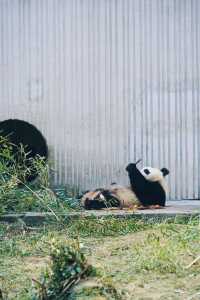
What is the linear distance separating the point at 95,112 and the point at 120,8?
145 cm

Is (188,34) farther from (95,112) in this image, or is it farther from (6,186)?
(6,186)

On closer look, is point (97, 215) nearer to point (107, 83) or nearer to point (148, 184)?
point (148, 184)

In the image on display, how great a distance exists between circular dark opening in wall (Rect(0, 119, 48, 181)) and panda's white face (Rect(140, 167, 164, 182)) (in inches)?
53.5

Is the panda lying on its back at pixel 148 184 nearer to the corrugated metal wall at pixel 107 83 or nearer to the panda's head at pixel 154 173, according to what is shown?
the panda's head at pixel 154 173

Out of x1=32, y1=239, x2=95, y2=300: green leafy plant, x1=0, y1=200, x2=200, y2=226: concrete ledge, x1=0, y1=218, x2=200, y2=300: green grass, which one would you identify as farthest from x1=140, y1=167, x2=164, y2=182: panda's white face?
x1=32, y1=239, x2=95, y2=300: green leafy plant

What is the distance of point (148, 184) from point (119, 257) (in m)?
3.41

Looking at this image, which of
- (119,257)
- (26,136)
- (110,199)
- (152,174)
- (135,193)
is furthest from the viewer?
(26,136)

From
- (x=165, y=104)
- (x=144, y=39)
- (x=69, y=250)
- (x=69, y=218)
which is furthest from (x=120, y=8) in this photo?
(x=69, y=250)

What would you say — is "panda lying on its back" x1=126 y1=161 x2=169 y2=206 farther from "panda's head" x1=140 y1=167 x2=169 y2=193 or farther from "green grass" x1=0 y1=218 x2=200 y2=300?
"green grass" x1=0 y1=218 x2=200 y2=300

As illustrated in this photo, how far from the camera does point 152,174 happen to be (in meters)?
8.01

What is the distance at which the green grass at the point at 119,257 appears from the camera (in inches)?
140

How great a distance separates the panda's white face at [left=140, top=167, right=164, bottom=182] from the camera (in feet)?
26.2

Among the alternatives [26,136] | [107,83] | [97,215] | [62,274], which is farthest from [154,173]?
[62,274]

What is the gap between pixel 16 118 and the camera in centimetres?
883
